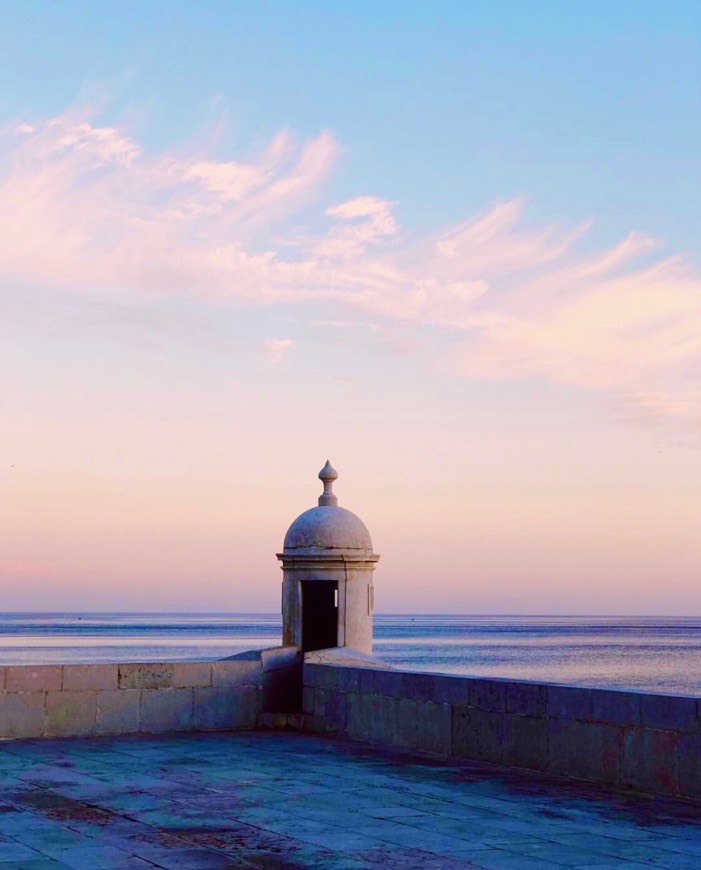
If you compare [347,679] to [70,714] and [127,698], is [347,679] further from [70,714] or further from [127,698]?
[70,714]

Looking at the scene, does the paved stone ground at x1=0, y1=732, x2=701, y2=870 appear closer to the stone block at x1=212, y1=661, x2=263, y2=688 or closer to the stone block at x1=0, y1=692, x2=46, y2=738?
the stone block at x1=0, y1=692, x2=46, y2=738

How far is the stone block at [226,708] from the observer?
1139 centimetres

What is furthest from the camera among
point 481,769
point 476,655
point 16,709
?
point 476,655

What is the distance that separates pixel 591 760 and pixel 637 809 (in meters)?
1.06

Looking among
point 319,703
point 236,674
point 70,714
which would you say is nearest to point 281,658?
point 236,674

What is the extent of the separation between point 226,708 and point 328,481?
332 centimetres

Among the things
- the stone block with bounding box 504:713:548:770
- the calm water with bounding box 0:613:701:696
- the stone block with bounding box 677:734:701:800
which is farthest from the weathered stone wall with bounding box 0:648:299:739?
the calm water with bounding box 0:613:701:696

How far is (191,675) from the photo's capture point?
1135 centimetres

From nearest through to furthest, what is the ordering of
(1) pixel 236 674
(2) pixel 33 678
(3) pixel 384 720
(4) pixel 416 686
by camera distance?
(4) pixel 416 686 → (3) pixel 384 720 → (2) pixel 33 678 → (1) pixel 236 674

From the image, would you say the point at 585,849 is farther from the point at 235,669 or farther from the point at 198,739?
the point at 235,669

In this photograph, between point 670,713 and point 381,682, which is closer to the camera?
point 670,713

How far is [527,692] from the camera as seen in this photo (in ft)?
28.7

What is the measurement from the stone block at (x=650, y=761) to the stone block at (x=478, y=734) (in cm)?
133

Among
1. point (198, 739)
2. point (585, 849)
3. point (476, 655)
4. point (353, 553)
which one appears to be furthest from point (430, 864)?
point (476, 655)
